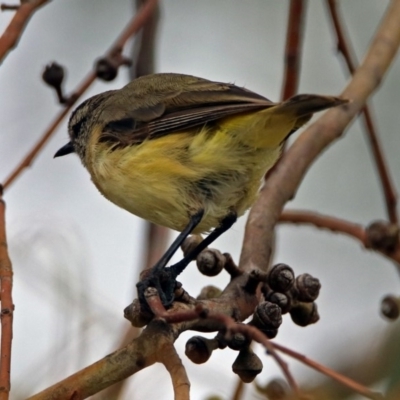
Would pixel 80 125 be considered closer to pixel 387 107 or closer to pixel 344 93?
pixel 344 93

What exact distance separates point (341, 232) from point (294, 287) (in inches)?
26.8

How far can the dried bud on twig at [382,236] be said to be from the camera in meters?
2.99

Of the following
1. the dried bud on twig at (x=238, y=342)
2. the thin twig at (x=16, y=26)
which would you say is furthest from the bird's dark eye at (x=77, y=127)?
the dried bud on twig at (x=238, y=342)

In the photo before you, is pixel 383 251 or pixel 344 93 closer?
pixel 383 251

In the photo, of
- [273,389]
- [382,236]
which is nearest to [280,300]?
[273,389]

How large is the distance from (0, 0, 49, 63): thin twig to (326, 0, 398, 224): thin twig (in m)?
1.83

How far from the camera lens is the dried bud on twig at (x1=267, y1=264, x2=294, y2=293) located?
291 cm

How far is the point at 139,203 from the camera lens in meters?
3.84

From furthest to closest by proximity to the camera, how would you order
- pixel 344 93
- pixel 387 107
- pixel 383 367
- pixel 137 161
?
pixel 387 107 < pixel 344 93 < pixel 137 161 < pixel 383 367

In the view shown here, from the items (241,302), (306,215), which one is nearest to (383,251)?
(241,302)

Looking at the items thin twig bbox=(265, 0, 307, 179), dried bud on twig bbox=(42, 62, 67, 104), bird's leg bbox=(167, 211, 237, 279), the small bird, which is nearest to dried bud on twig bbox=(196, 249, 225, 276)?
bird's leg bbox=(167, 211, 237, 279)

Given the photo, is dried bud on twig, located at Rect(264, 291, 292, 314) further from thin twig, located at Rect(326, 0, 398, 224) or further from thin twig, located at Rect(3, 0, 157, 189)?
thin twig, located at Rect(326, 0, 398, 224)

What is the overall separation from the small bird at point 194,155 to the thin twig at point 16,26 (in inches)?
39.6

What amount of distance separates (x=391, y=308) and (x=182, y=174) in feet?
3.76
